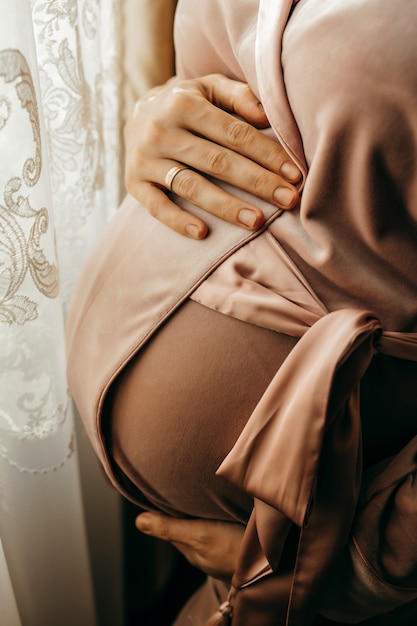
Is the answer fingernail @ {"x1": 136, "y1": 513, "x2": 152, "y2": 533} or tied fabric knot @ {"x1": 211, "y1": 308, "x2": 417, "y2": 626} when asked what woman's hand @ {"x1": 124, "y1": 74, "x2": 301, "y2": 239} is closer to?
tied fabric knot @ {"x1": 211, "y1": 308, "x2": 417, "y2": 626}

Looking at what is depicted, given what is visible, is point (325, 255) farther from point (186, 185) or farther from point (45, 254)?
point (45, 254)

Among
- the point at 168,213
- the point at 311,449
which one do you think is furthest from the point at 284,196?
the point at 311,449

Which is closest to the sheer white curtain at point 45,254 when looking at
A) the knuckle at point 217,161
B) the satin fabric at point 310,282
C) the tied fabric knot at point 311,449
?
the satin fabric at point 310,282

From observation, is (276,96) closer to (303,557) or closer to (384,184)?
(384,184)

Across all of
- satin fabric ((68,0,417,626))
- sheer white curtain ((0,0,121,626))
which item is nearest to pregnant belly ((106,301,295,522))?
satin fabric ((68,0,417,626))

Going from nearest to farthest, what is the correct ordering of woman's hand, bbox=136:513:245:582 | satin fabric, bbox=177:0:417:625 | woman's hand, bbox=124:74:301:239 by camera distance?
satin fabric, bbox=177:0:417:625, woman's hand, bbox=124:74:301:239, woman's hand, bbox=136:513:245:582

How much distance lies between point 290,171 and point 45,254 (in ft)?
1.00

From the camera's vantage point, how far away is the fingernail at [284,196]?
61 cm

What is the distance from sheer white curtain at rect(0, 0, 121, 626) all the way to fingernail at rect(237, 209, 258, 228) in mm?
231

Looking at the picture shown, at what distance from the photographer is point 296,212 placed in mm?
625

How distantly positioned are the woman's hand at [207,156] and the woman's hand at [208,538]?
0.39m

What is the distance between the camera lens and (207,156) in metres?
0.66

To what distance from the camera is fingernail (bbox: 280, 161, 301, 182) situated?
2.04 feet

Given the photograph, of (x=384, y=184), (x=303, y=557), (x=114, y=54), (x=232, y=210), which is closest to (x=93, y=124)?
(x=114, y=54)
